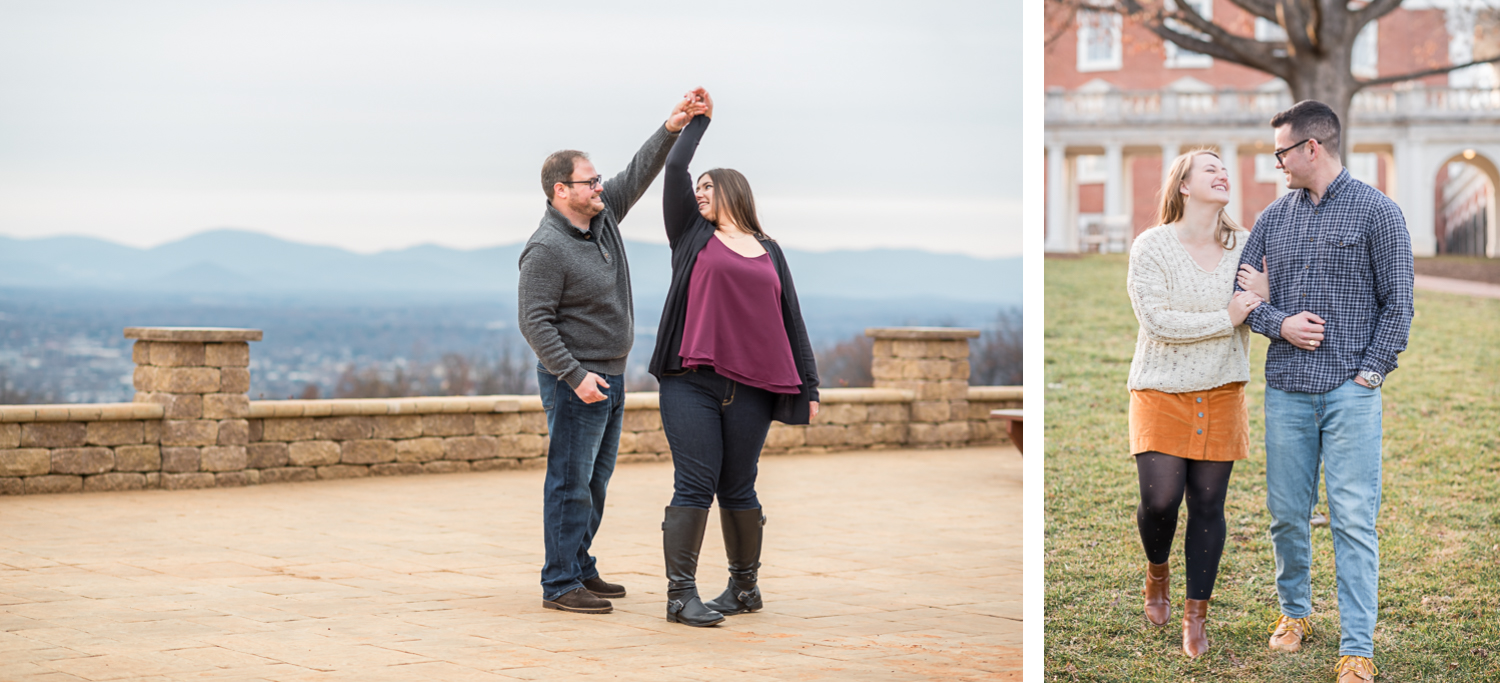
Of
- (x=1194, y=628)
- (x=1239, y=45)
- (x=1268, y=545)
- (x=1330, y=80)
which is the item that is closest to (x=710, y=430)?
(x=1194, y=628)

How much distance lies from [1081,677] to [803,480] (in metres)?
5.31

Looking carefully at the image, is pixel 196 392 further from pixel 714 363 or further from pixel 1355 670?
pixel 1355 670

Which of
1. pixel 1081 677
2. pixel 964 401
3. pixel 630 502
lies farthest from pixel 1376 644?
pixel 964 401

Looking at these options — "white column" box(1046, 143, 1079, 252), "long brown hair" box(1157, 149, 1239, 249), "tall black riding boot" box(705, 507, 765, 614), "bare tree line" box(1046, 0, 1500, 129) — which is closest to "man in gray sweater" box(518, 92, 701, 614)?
"tall black riding boot" box(705, 507, 765, 614)

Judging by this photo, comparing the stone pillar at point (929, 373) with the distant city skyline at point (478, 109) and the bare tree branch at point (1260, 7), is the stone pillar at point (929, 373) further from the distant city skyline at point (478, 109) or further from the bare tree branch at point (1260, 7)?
the distant city skyline at point (478, 109)

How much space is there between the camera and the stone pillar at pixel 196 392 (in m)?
8.37

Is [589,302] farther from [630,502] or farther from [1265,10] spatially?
[1265,10]

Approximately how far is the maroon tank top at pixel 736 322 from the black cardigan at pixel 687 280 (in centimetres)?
4

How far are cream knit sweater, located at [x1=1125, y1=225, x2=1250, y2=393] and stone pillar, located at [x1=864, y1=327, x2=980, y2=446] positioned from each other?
739 cm

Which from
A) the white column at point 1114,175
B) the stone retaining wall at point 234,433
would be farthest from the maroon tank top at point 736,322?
the white column at point 1114,175

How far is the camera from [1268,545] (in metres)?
5.87

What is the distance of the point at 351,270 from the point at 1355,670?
2164 centimetres

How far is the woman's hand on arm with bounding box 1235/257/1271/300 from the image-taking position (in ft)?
12.8

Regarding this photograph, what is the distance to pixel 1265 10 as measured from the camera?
42.4 feet
